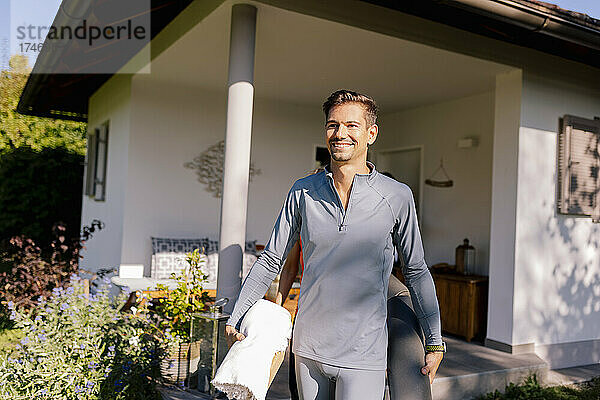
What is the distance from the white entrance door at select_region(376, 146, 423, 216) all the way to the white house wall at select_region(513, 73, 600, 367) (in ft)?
7.16

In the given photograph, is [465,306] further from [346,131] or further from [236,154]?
[346,131]

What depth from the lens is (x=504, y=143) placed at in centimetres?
498

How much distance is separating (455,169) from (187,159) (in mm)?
3320

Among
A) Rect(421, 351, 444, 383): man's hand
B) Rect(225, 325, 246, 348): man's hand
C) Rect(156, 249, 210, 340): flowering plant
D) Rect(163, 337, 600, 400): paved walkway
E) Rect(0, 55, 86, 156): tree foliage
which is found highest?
Rect(0, 55, 86, 156): tree foliage

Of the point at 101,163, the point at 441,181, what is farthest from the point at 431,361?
the point at 101,163

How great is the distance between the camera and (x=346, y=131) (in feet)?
6.04

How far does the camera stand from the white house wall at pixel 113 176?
20.8 feet

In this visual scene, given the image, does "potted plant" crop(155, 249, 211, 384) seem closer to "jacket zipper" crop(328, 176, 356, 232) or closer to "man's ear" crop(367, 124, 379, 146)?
"jacket zipper" crop(328, 176, 356, 232)

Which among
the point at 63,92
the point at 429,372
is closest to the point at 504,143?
the point at 429,372

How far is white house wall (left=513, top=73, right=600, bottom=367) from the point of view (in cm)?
485

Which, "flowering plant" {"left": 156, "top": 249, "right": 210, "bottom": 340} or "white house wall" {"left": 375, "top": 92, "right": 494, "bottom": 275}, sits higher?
"white house wall" {"left": 375, "top": 92, "right": 494, "bottom": 275}

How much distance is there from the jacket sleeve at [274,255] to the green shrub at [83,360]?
63.2 inches

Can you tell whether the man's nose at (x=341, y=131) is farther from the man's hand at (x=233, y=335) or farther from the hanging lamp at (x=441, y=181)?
the hanging lamp at (x=441, y=181)

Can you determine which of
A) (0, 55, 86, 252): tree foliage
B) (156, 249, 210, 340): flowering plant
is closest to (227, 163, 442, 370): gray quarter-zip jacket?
(156, 249, 210, 340): flowering plant
